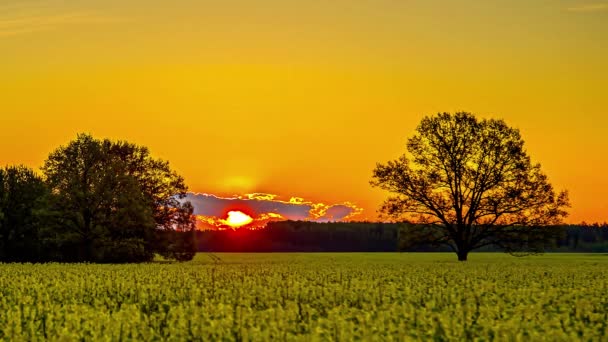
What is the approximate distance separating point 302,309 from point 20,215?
2531 inches

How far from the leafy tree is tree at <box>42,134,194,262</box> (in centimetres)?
307

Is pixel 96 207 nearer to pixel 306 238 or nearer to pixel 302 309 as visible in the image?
pixel 302 309

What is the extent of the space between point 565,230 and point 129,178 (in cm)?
3844

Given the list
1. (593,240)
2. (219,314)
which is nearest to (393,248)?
(593,240)

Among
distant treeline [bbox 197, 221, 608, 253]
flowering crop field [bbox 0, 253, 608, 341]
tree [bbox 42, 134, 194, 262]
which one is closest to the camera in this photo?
flowering crop field [bbox 0, 253, 608, 341]

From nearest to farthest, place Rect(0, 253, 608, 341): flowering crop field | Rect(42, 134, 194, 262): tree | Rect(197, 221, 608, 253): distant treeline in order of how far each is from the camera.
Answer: Rect(0, 253, 608, 341): flowering crop field < Rect(42, 134, 194, 262): tree < Rect(197, 221, 608, 253): distant treeline

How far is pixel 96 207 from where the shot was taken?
229 feet

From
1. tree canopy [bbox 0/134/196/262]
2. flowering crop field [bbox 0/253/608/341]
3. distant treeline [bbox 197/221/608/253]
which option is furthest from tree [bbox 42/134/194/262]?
distant treeline [bbox 197/221/608/253]

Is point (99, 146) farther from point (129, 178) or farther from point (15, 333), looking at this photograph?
point (15, 333)

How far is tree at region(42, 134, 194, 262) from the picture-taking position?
6881 centimetres

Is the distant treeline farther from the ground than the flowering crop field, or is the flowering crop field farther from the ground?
the distant treeline

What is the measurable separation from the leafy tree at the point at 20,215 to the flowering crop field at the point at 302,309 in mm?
39827

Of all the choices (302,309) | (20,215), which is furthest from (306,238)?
(302,309)

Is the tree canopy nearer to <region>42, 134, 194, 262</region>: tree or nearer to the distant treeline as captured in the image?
<region>42, 134, 194, 262</region>: tree
